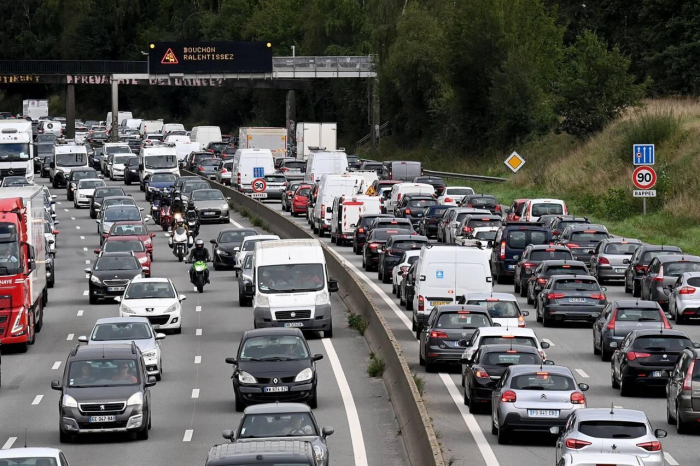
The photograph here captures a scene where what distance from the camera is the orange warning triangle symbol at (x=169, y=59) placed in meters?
110

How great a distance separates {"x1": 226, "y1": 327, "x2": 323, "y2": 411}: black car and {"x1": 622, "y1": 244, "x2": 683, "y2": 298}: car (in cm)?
1701

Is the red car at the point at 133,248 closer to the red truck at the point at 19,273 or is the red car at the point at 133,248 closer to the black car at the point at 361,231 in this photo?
Result: the black car at the point at 361,231

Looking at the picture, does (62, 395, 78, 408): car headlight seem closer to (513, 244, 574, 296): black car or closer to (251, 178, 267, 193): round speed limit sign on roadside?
(513, 244, 574, 296): black car

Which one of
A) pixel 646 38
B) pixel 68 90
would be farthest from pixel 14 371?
pixel 68 90

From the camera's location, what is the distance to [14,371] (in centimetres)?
3209

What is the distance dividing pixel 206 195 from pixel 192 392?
123 feet

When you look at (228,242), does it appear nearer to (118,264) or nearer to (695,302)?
(118,264)

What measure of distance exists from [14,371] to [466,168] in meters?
63.7

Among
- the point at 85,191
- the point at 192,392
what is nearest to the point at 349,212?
the point at 85,191

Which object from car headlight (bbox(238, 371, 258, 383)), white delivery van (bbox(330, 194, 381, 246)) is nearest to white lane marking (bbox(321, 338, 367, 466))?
car headlight (bbox(238, 371, 258, 383))

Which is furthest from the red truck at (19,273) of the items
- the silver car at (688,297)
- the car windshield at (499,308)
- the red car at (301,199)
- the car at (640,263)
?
the red car at (301,199)

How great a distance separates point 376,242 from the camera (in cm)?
4825

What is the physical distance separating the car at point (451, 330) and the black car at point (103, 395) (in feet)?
Answer: 22.6

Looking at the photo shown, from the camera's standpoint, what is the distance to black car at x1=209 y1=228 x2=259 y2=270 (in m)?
49.4
